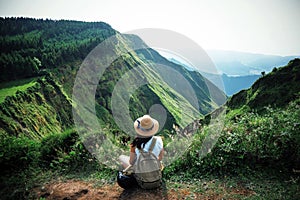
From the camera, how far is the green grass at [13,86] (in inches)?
2189

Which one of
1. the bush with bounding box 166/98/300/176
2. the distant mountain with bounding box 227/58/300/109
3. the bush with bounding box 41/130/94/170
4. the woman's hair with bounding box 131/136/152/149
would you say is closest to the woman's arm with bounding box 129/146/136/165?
the woman's hair with bounding box 131/136/152/149

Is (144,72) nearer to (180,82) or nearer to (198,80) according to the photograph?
(180,82)

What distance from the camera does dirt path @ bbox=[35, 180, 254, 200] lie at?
4449mm

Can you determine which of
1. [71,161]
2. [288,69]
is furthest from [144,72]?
[71,161]

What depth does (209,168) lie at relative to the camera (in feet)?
17.4

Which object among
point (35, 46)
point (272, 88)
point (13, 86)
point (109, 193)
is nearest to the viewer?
point (109, 193)

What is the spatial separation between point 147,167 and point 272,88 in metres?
27.7

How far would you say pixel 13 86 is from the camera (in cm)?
6181

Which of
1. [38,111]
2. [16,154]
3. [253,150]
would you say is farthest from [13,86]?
[253,150]

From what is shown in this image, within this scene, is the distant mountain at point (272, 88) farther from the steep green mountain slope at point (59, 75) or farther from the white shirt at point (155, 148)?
the white shirt at point (155, 148)

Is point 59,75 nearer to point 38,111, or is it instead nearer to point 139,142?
point 38,111

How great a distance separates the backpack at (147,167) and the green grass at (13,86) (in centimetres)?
5651

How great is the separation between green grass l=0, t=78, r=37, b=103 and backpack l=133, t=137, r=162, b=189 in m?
56.5

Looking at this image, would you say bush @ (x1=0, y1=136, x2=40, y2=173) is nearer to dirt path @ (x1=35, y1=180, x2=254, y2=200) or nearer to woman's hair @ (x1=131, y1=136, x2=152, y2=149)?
dirt path @ (x1=35, y1=180, x2=254, y2=200)
